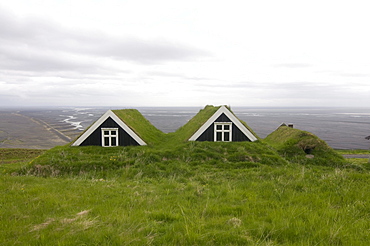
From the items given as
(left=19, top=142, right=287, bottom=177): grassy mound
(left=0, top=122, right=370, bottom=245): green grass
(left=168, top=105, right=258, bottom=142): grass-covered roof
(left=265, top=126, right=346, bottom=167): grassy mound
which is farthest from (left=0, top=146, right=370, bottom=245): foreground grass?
(left=168, top=105, right=258, bottom=142): grass-covered roof

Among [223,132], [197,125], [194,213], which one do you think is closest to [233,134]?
[223,132]

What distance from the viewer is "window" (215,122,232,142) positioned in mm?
18438

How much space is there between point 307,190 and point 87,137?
53.5ft

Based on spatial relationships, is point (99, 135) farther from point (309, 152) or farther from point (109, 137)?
point (309, 152)

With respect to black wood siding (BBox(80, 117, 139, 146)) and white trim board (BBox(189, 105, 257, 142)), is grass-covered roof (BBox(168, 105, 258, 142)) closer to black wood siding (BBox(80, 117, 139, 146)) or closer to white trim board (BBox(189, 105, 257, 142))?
white trim board (BBox(189, 105, 257, 142))

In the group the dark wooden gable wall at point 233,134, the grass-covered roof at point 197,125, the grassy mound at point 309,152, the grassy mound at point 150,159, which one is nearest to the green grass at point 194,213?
the grassy mound at point 150,159

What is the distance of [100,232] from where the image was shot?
4797mm

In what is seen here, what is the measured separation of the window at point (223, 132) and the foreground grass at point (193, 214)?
9163 millimetres

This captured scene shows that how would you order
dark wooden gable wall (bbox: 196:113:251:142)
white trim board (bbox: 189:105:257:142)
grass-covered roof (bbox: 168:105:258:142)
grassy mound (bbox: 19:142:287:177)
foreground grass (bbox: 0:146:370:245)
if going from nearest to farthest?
foreground grass (bbox: 0:146:370:245) → grassy mound (bbox: 19:142:287:177) → white trim board (bbox: 189:105:257:142) → dark wooden gable wall (bbox: 196:113:251:142) → grass-covered roof (bbox: 168:105:258:142)

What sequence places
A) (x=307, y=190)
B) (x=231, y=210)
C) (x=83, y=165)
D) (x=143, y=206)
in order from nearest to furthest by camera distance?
1. (x=231, y=210)
2. (x=143, y=206)
3. (x=307, y=190)
4. (x=83, y=165)

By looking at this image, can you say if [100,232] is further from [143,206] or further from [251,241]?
[251,241]

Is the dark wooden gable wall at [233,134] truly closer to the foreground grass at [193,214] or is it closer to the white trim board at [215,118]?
the white trim board at [215,118]

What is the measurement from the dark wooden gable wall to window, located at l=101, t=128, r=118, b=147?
7.15 m

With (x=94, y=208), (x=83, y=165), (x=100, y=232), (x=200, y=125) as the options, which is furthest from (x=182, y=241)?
(x=200, y=125)
